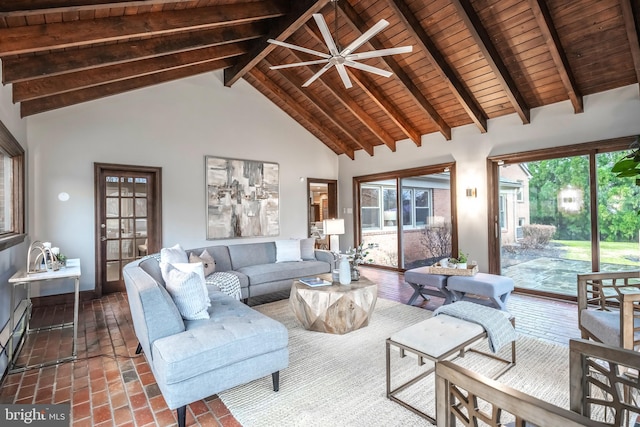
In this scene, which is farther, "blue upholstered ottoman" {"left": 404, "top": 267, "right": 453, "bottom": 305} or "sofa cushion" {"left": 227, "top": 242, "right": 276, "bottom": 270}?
"sofa cushion" {"left": 227, "top": 242, "right": 276, "bottom": 270}

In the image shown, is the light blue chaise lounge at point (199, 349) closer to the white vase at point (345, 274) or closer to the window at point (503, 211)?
the white vase at point (345, 274)

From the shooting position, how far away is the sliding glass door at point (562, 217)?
14.4 feet

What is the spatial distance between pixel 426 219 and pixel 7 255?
21.6 feet

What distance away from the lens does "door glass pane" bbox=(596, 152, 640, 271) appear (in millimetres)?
4262

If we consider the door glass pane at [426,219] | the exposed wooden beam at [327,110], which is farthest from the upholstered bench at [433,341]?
the exposed wooden beam at [327,110]

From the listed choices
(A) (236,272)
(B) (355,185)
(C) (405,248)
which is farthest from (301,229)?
(A) (236,272)

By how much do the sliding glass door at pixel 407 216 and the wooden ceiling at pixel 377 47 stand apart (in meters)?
1.22

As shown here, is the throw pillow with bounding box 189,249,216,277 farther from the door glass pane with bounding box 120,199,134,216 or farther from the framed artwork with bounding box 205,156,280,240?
the door glass pane with bounding box 120,199,134,216

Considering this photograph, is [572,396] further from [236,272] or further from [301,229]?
[301,229]

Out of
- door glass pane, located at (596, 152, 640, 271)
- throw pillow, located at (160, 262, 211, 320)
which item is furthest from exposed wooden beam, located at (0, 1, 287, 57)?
door glass pane, located at (596, 152, 640, 271)

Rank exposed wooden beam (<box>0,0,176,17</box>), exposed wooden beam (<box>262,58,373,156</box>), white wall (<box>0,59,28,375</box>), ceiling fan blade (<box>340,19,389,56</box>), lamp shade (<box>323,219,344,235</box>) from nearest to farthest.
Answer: exposed wooden beam (<box>0,0,176,17</box>)
ceiling fan blade (<box>340,19,389,56</box>)
white wall (<box>0,59,28,375</box>)
lamp shade (<box>323,219,344,235</box>)
exposed wooden beam (<box>262,58,373,156</box>)

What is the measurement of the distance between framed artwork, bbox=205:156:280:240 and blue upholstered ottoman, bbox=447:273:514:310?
4.15 metres

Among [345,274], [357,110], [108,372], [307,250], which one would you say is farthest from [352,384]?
[357,110]

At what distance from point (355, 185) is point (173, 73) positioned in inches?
181
